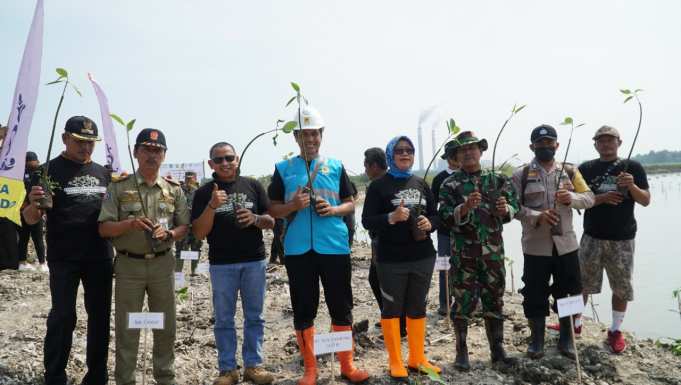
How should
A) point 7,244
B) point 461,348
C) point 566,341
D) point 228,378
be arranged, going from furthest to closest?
point 7,244, point 566,341, point 461,348, point 228,378

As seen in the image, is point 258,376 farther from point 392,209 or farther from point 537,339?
point 537,339

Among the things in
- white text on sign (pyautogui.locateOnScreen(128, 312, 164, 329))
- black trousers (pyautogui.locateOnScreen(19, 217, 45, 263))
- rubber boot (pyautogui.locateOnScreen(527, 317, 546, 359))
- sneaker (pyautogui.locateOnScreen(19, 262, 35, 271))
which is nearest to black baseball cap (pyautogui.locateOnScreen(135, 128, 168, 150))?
white text on sign (pyautogui.locateOnScreen(128, 312, 164, 329))

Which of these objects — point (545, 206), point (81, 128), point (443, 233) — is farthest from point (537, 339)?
point (81, 128)

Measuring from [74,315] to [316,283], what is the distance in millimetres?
1977

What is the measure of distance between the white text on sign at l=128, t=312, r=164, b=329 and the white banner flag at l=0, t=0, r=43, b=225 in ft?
3.98

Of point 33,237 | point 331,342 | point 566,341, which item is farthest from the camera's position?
point 33,237

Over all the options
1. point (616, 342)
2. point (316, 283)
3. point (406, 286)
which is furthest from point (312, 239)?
point (616, 342)

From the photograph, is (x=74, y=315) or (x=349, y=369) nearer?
(x=74, y=315)

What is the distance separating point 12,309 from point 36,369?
324 cm

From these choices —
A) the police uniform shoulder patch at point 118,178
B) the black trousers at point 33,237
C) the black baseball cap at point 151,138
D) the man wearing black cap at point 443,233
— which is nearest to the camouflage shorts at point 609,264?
the man wearing black cap at point 443,233

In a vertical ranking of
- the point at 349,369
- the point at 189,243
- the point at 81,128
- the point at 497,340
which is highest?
the point at 81,128

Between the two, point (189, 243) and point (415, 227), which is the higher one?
point (415, 227)

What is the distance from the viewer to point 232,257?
3748 mm

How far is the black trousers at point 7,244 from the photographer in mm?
6359
